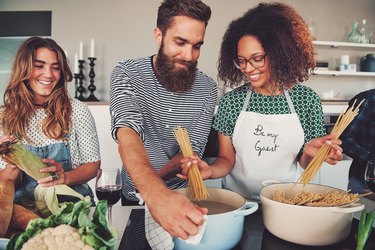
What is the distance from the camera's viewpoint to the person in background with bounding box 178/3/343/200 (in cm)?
137

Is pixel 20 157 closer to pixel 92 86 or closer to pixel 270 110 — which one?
pixel 270 110

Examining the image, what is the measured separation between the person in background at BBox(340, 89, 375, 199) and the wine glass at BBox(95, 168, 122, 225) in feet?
4.42

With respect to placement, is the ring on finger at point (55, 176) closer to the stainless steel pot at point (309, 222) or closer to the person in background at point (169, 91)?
the person in background at point (169, 91)

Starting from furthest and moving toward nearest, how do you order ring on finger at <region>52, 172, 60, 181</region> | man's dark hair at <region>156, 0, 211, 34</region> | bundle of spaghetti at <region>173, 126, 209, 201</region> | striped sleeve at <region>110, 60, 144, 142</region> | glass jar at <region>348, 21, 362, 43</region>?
glass jar at <region>348, 21, 362, 43</region>, man's dark hair at <region>156, 0, 211, 34</region>, ring on finger at <region>52, 172, 60, 181</region>, striped sleeve at <region>110, 60, 144, 142</region>, bundle of spaghetti at <region>173, 126, 209, 201</region>

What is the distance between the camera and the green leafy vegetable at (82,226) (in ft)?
2.07

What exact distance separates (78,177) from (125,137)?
59 cm

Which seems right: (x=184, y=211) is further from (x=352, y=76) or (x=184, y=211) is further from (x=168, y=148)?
(x=352, y=76)

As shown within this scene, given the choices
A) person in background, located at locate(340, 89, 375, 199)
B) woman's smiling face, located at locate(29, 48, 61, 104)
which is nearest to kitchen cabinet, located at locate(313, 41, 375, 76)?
person in background, located at locate(340, 89, 375, 199)

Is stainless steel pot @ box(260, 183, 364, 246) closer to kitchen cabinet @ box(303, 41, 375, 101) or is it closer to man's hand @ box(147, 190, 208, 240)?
man's hand @ box(147, 190, 208, 240)

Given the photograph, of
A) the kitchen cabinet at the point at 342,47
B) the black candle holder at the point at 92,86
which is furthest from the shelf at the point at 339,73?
the black candle holder at the point at 92,86

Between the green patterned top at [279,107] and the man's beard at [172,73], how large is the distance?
0.21 meters

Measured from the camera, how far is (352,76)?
3.72m

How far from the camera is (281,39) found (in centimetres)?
138

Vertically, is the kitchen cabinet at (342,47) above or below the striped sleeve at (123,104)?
above
